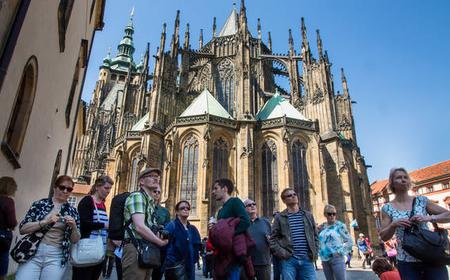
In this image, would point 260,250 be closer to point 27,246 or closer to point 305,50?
point 27,246

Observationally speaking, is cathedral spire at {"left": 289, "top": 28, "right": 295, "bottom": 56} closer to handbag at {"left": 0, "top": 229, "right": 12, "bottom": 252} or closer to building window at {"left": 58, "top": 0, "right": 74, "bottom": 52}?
building window at {"left": 58, "top": 0, "right": 74, "bottom": 52}

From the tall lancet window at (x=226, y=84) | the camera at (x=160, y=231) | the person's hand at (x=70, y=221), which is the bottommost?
the camera at (x=160, y=231)

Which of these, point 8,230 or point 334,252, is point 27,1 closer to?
point 8,230

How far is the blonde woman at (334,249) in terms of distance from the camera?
16.0 ft

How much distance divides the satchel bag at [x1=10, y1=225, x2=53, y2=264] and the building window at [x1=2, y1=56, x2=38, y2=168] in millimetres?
3195

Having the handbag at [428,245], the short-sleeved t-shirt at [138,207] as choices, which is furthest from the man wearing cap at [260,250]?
the handbag at [428,245]

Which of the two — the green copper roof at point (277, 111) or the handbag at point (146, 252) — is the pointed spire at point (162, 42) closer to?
the green copper roof at point (277, 111)

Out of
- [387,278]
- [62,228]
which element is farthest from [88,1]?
[387,278]

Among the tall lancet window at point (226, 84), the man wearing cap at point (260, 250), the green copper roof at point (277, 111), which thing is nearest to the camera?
the man wearing cap at point (260, 250)

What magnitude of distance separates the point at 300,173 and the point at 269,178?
2.35 meters

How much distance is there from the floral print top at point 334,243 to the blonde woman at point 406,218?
1.91 m

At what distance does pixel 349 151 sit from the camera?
2594 centimetres

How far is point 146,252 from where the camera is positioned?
2.83 m

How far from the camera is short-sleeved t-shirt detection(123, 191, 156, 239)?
2.94 meters
